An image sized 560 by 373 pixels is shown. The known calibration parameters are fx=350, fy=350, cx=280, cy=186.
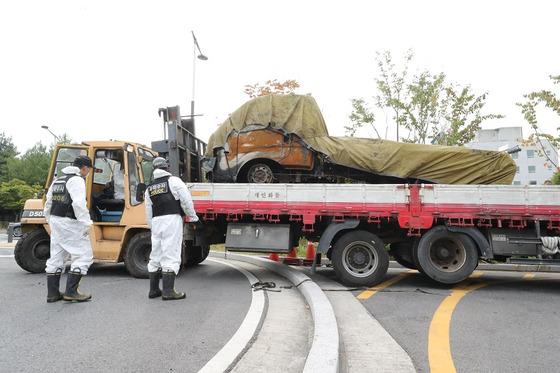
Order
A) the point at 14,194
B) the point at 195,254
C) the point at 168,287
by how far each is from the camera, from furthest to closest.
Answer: the point at 14,194, the point at 195,254, the point at 168,287

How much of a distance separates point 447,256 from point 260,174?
149 inches

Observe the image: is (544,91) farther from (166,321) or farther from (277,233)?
(166,321)

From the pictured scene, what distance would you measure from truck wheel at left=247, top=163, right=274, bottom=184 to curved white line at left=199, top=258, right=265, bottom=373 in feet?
9.34

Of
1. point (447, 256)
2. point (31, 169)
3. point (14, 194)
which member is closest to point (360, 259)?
point (447, 256)

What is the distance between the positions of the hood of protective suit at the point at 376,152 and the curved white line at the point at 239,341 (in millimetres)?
3547

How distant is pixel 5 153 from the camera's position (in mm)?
43406

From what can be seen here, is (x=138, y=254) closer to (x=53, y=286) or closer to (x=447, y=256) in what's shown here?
(x=53, y=286)

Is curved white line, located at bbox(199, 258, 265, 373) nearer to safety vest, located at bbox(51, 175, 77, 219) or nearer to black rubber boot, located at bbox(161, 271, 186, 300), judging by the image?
black rubber boot, located at bbox(161, 271, 186, 300)

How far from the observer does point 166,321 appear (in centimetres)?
385

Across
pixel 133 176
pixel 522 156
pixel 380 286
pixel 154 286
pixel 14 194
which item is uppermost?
pixel 522 156

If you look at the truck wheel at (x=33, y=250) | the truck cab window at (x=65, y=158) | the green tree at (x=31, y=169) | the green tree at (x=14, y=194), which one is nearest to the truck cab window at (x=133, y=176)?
the truck cab window at (x=65, y=158)


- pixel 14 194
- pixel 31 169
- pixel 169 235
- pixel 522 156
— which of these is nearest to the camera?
pixel 169 235

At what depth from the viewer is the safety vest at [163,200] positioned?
16.4 ft

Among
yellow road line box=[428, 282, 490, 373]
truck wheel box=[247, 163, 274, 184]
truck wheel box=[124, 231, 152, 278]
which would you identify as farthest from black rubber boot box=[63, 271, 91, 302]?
yellow road line box=[428, 282, 490, 373]
